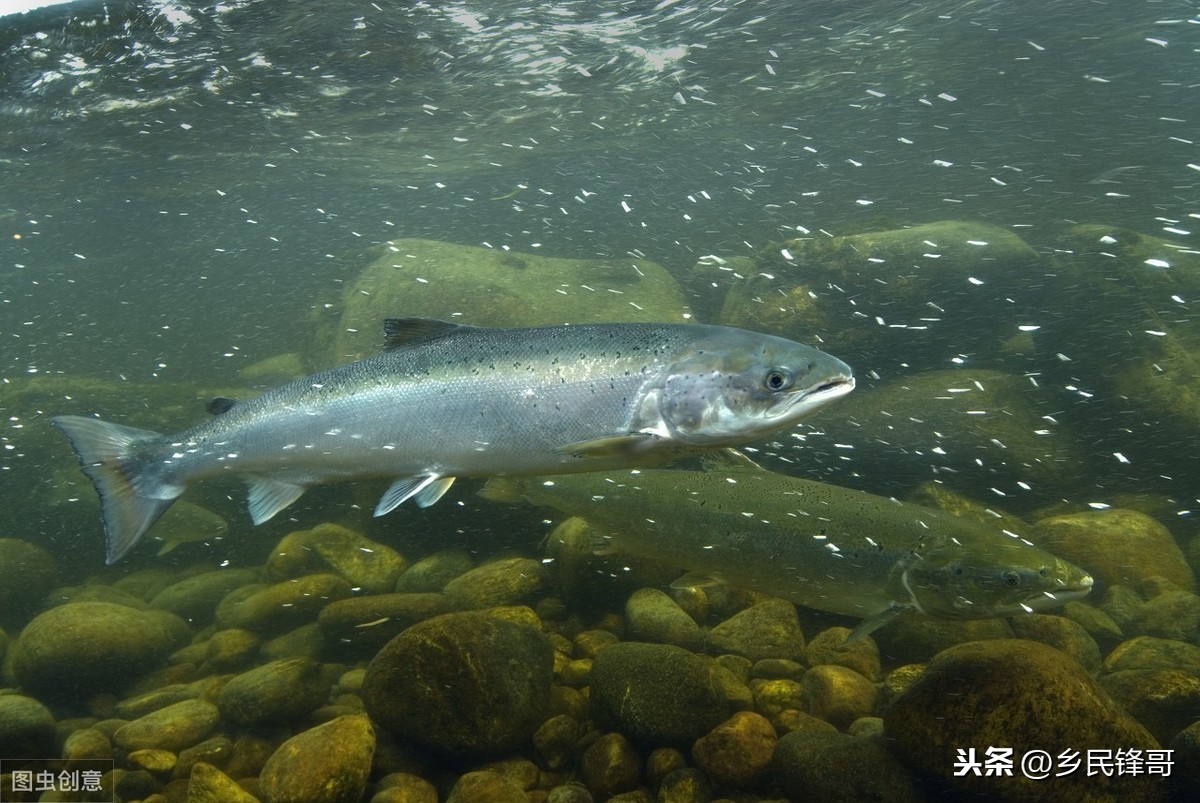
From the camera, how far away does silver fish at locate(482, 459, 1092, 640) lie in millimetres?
3814

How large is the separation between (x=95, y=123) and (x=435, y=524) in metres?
21.5

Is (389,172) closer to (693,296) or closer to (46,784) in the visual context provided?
(693,296)

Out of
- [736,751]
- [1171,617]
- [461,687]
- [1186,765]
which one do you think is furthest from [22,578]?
[1171,617]

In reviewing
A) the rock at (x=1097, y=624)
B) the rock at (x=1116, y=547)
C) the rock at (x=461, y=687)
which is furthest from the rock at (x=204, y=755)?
the rock at (x=1116, y=547)

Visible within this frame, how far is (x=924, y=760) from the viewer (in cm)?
282

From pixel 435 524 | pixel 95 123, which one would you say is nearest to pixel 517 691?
pixel 435 524

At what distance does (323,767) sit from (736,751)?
6.35 ft

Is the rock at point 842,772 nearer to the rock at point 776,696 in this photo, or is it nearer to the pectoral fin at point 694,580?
the rock at point 776,696

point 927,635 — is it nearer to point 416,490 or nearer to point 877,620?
point 877,620

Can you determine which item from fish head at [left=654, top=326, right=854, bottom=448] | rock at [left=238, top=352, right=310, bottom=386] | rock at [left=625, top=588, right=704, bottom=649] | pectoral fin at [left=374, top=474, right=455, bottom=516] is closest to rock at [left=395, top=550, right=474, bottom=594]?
rock at [left=625, top=588, right=704, bottom=649]

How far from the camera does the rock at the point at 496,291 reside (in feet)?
35.8

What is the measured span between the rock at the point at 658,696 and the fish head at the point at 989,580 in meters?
1.43

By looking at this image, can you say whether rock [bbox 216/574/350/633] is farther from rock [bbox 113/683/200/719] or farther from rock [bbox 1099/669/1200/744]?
rock [bbox 1099/669/1200/744]

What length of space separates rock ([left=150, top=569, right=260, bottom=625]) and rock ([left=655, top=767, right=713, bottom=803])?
556 cm
